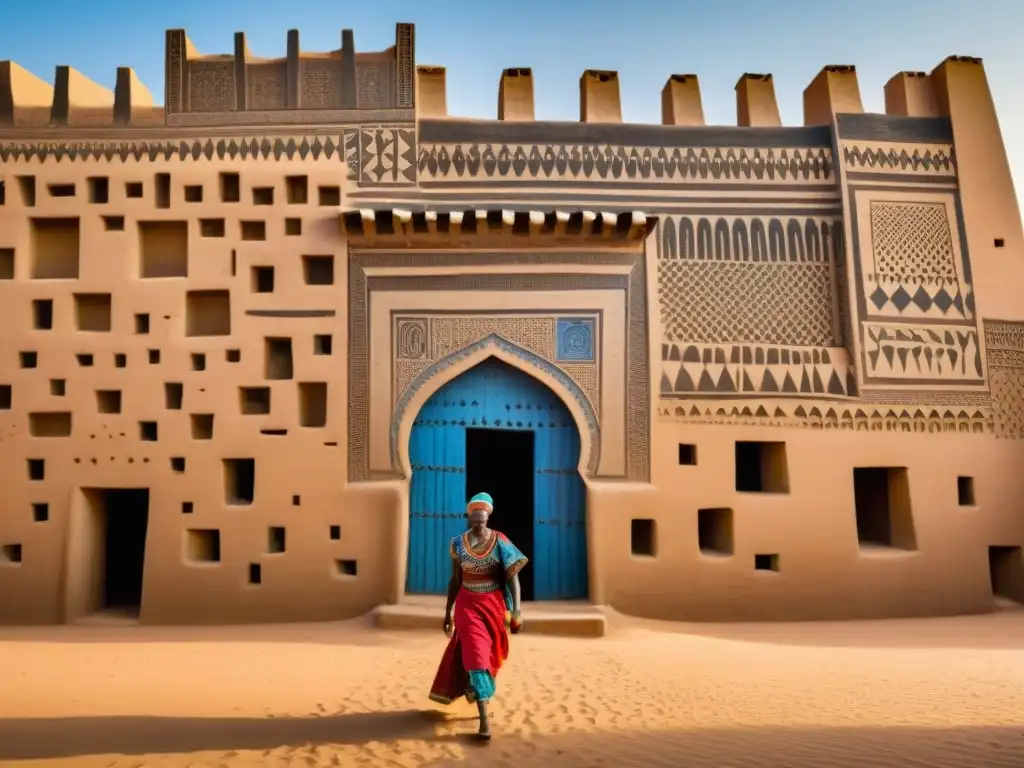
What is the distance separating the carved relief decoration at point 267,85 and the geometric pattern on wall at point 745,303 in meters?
5.05

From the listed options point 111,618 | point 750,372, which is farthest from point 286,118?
point 750,372

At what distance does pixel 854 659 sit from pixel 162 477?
7356 mm

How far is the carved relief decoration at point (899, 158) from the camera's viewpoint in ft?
30.0

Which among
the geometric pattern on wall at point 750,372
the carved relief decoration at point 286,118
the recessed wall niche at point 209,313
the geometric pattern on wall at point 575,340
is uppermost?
the carved relief decoration at point 286,118

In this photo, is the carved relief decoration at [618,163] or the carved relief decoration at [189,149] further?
the carved relief decoration at [618,163]

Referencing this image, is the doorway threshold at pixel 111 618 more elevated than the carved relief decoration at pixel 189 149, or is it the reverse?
the carved relief decoration at pixel 189 149

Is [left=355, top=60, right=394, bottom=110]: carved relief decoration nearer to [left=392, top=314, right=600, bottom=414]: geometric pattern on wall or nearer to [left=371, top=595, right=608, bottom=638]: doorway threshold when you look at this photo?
[left=392, top=314, right=600, bottom=414]: geometric pattern on wall

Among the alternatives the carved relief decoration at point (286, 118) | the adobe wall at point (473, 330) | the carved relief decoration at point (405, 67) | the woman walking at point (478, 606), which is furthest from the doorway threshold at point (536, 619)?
the carved relief decoration at point (405, 67)

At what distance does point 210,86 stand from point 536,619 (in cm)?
732

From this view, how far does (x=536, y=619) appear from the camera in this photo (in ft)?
24.5

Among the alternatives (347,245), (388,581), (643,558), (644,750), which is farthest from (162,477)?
(644,750)

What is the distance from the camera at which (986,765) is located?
12.2 feet

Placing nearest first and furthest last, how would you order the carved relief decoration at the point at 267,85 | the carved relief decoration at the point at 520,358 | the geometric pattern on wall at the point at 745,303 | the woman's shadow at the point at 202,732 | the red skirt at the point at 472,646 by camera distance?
the woman's shadow at the point at 202,732 < the red skirt at the point at 472,646 < the carved relief decoration at the point at 520,358 < the geometric pattern on wall at the point at 745,303 < the carved relief decoration at the point at 267,85

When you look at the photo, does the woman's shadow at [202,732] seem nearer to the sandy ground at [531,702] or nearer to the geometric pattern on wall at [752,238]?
the sandy ground at [531,702]
